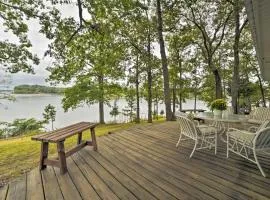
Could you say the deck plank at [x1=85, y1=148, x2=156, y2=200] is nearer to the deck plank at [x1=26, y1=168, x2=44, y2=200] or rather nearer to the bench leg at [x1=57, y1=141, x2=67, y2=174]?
the bench leg at [x1=57, y1=141, x2=67, y2=174]

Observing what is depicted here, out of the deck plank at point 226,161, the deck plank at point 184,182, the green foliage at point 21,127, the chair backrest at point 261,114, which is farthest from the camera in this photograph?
the green foliage at point 21,127

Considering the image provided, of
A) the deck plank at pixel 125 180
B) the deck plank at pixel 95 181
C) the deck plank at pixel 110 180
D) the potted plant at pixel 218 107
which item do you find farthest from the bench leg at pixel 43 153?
the potted plant at pixel 218 107

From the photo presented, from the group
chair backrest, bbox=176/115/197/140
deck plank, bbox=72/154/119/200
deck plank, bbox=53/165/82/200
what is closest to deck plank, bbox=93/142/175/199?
deck plank, bbox=72/154/119/200

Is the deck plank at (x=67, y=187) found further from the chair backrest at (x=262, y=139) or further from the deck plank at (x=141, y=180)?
the chair backrest at (x=262, y=139)

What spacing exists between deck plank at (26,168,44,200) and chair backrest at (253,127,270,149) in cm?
304

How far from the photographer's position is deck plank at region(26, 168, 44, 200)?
→ 8.54ft

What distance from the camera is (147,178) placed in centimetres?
296

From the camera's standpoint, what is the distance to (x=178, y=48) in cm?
1440

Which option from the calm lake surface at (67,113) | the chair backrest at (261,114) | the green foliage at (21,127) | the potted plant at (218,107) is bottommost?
the green foliage at (21,127)

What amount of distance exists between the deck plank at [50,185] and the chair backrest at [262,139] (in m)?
2.79

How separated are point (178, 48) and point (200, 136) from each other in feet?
37.5

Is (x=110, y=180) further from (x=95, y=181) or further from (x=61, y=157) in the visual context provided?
(x=61, y=157)

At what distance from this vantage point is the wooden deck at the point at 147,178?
2.51m

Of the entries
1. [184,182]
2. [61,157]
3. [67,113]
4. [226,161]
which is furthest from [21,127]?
[184,182]
